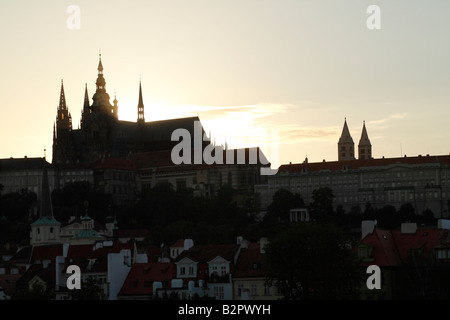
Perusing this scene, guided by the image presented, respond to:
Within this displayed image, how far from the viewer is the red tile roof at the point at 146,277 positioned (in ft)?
205

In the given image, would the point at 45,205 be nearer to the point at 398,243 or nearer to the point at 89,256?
the point at 89,256

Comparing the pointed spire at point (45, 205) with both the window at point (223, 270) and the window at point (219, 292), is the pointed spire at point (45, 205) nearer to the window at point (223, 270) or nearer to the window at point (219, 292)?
the window at point (223, 270)

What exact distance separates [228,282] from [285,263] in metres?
8.57

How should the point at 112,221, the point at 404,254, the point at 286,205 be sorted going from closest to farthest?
the point at 404,254 → the point at 112,221 → the point at 286,205

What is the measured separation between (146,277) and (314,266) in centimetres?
1310

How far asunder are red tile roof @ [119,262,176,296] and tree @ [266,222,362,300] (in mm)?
9381

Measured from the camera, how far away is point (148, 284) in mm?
62594

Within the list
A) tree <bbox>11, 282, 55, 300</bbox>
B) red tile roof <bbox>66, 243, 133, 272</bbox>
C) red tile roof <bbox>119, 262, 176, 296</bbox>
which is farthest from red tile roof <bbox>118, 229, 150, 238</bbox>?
tree <bbox>11, 282, 55, 300</bbox>

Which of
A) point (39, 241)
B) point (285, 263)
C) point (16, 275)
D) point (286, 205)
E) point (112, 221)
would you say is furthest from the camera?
point (286, 205)

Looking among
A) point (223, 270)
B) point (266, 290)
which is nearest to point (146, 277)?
point (223, 270)

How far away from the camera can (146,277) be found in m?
63.3

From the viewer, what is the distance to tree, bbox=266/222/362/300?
51.8 m

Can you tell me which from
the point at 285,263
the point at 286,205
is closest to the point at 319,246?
the point at 285,263
